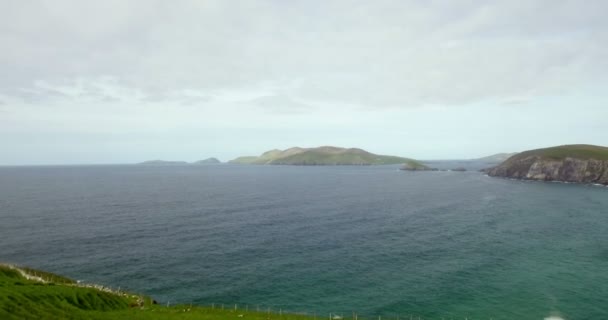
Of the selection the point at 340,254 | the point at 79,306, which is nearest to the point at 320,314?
the point at 340,254

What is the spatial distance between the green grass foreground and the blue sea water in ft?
29.2

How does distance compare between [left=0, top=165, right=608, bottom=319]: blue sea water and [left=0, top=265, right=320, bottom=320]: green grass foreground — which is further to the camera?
[left=0, top=165, right=608, bottom=319]: blue sea water

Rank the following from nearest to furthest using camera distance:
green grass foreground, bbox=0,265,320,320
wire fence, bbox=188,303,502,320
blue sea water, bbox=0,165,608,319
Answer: green grass foreground, bbox=0,265,320,320 < wire fence, bbox=188,303,502,320 < blue sea water, bbox=0,165,608,319

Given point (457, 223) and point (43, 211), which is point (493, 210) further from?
point (43, 211)

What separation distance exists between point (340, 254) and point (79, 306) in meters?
57.9

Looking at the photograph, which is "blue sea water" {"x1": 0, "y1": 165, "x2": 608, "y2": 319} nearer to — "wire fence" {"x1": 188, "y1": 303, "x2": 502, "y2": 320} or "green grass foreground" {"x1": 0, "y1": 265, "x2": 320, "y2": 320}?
"wire fence" {"x1": 188, "y1": 303, "x2": 502, "y2": 320}

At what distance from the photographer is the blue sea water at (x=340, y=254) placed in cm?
6375

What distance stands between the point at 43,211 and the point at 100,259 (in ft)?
276

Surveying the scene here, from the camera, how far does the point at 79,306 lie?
148 ft

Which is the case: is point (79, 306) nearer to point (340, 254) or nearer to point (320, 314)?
point (320, 314)

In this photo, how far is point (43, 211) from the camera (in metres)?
146

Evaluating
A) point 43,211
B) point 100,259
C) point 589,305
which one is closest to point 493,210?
point 589,305

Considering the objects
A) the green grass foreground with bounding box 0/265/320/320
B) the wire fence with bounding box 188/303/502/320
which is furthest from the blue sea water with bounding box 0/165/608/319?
the green grass foreground with bounding box 0/265/320/320

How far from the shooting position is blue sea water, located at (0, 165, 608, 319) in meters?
63.8
